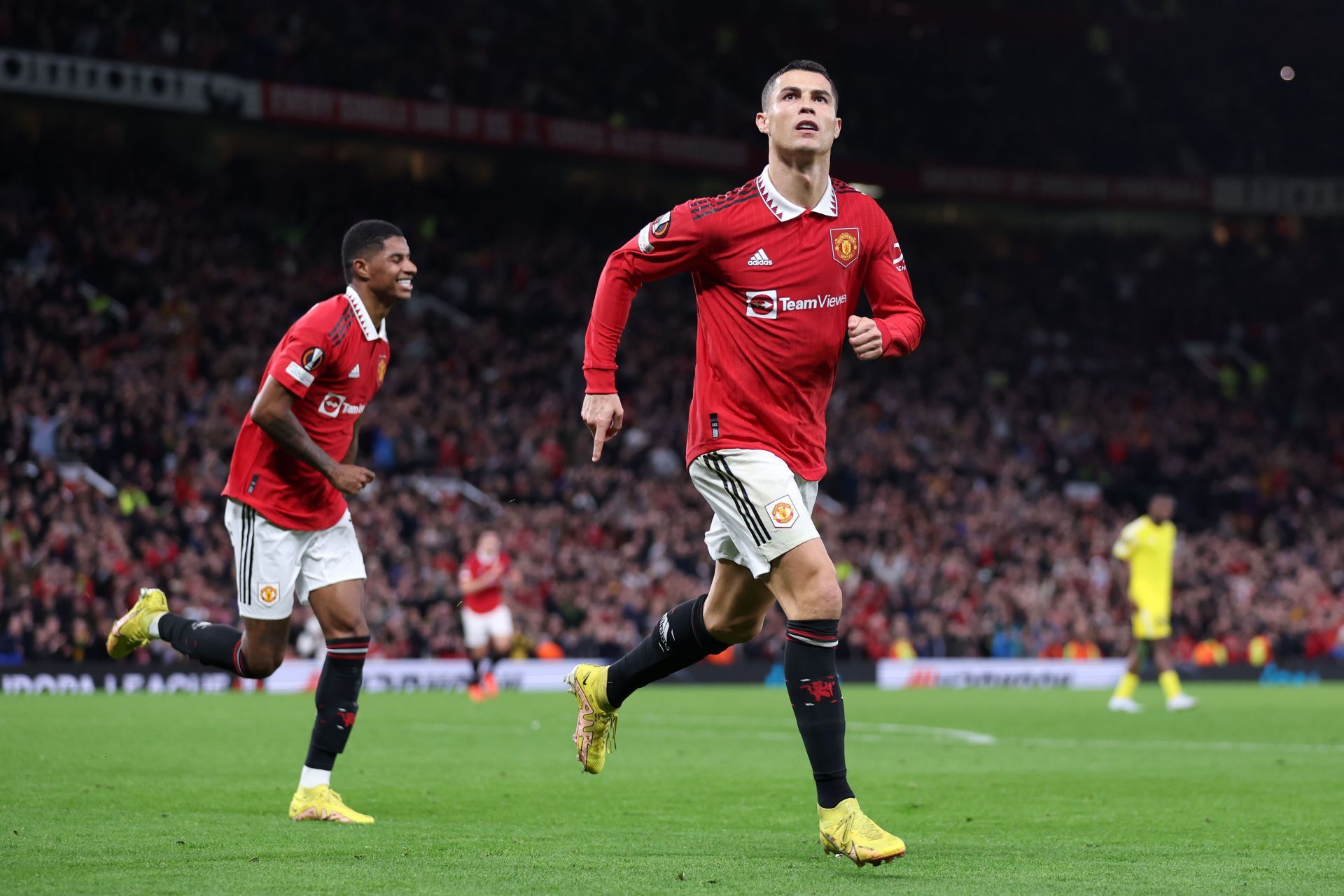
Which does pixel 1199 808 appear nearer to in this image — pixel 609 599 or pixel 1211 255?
pixel 609 599

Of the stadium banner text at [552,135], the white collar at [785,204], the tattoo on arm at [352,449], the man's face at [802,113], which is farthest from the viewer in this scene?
the stadium banner text at [552,135]

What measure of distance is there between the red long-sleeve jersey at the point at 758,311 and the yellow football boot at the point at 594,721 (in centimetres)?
118

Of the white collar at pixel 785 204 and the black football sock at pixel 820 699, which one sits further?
the white collar at pixel 785 204

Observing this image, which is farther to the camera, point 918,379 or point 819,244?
point 918,379

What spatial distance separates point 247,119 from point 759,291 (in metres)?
24.4

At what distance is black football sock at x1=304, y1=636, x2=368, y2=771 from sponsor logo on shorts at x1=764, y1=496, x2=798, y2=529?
8.19 ft

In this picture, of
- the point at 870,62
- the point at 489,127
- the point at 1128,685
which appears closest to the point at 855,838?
the point at 1128,685

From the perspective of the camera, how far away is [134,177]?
29.2 metres

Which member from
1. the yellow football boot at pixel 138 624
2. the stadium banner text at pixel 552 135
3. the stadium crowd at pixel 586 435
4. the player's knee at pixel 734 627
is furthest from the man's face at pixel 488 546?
the player's knee at pixel 734 627

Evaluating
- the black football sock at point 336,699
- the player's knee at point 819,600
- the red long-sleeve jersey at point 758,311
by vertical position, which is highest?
the red long-sleeve jersey at point 758,311

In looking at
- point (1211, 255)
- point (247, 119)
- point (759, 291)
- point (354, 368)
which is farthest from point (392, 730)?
point (1211, 255)

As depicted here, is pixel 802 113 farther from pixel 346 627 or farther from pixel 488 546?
pixel 488 546

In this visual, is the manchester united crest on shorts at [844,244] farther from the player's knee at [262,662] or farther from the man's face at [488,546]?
the man's face at [488,546]

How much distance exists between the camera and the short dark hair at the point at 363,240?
803cm
